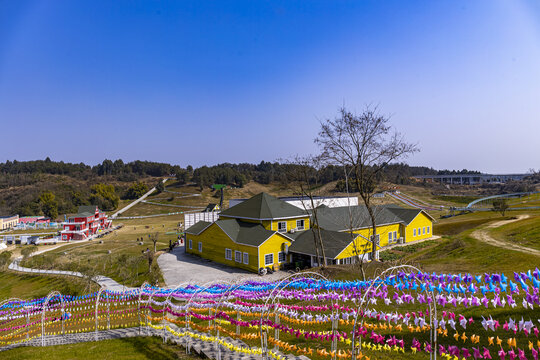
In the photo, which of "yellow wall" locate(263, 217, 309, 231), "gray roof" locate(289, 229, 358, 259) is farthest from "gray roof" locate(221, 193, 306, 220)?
"gray roof" locate(289, 229, 358, 259)

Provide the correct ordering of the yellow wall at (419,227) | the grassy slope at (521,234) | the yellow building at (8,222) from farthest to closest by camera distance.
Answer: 1. the yellow building at (8,222)
2. the yellow wall at (419,227)
3. the grassy slope at (521,234)

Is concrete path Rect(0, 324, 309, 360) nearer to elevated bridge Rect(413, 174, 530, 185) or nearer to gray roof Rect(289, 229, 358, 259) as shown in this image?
gray roof Rect(289, 229, 358, 259)

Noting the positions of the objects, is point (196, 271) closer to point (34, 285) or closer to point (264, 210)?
point (264, 210)

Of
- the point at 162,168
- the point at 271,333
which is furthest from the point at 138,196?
Result: the point at 271,333

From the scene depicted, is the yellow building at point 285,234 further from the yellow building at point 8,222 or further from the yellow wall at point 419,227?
the yellow building at point 8,222

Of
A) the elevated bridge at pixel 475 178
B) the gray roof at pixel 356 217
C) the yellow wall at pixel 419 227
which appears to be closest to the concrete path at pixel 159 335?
the gray roof at pixel 356 217

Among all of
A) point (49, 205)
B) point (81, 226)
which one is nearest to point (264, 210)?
point (81, 226)
